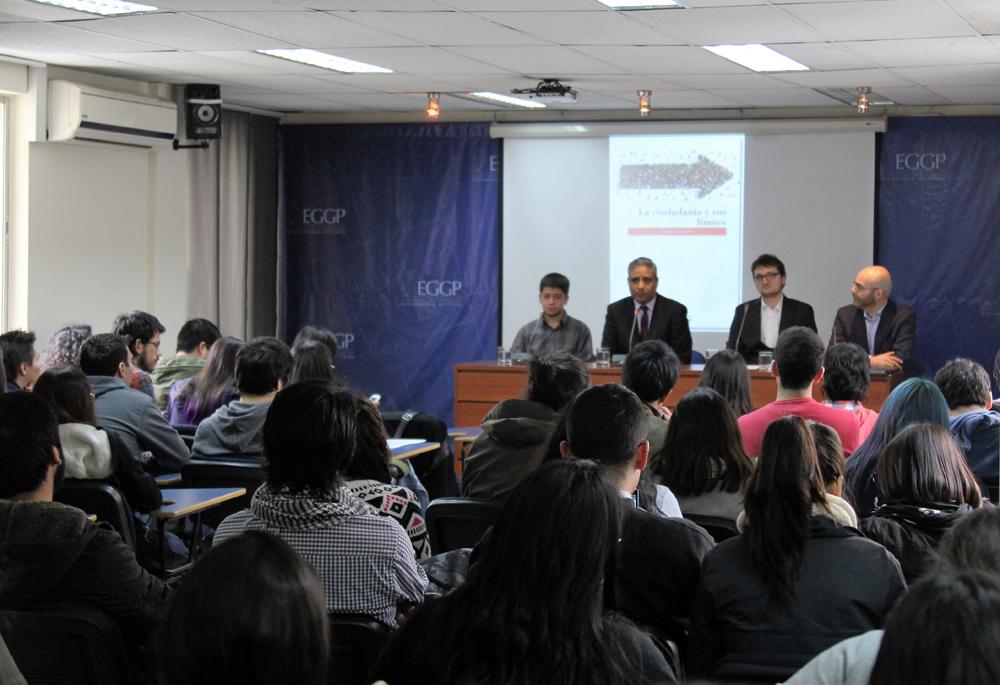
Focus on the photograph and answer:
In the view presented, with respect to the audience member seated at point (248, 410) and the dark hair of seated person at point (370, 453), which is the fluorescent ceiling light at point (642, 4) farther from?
the dark hair of seated person at point (370, 453)

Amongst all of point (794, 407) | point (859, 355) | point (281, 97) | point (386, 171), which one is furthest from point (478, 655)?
point (386, 171)

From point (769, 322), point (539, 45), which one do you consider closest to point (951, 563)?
point (539, 45)

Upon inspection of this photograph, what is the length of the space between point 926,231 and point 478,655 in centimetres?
802

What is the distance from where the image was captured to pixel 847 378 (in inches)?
191

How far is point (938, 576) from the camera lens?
1171mm

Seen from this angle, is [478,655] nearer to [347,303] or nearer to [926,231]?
[926,231]

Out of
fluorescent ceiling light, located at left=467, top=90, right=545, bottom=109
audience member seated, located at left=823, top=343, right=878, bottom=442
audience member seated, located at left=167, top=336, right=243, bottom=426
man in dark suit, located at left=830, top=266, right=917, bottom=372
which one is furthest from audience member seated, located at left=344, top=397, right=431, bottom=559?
fluorescent ceiling light, located at left=467, top=90, right=545, bottom=109

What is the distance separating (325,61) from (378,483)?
4594mm

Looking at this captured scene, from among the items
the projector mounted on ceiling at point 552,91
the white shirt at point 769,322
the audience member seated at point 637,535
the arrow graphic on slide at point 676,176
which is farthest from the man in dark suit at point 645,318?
the audience member seated at point 637,535

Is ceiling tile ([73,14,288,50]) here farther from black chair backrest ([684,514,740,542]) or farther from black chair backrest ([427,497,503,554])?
black chair backrest ([684,514,740,542])

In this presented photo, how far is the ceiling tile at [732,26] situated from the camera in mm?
5344

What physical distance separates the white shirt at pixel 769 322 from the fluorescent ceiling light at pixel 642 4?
3.13 meters

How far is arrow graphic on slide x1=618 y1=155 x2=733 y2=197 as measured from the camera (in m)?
9.32

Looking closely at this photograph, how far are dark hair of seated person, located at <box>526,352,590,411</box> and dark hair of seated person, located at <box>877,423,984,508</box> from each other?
116 centimetres
